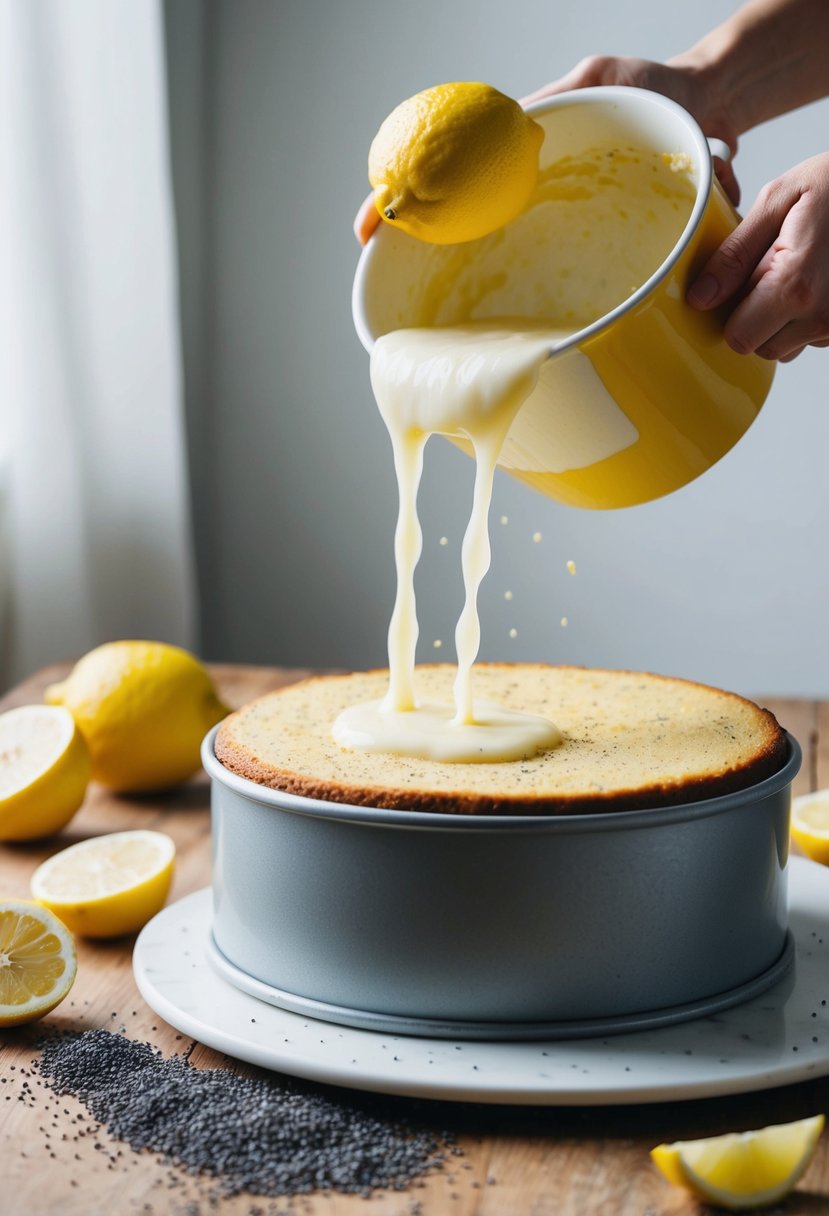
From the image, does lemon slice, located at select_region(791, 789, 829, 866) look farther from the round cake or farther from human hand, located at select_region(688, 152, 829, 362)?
human hand, located at select_region(688, 152, 829, 362)

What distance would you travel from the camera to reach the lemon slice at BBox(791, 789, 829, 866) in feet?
5.77

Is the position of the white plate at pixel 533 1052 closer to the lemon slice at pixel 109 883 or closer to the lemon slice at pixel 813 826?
the lemon slice at pixel 109 883

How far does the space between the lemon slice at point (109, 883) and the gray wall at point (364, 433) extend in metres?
2.05

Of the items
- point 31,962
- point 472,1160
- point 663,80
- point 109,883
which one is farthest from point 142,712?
point 663,80

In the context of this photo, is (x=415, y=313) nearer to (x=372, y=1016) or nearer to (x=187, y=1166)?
(x=372, y=1016)

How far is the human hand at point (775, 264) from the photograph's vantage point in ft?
4.40

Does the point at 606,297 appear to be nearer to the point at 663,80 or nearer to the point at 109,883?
the point at 663,80

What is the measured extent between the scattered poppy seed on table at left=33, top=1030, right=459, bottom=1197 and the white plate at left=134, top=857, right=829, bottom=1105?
0.10 feet

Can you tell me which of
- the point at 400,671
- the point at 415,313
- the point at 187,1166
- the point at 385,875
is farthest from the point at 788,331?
the point at 187,1166

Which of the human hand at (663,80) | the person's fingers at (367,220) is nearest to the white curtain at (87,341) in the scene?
the human hand at (663,80)

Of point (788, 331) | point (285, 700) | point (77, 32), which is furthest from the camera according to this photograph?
point (77, 32)

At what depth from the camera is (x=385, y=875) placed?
1229mm

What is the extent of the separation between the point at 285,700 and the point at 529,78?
7.94 ft

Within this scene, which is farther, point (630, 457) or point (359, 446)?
point (359, 446)
